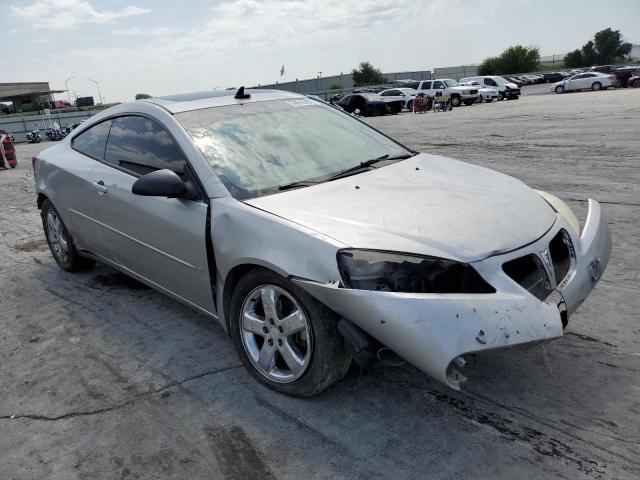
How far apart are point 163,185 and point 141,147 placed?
0.86 metres

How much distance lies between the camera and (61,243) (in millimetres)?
5105

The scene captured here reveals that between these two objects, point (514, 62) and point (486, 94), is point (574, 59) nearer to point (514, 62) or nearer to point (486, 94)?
point (514, 62)

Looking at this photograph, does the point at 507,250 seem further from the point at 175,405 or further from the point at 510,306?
the point at 175,405

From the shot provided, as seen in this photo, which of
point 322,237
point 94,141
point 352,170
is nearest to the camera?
point 322,237

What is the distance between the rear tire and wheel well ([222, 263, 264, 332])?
2480mm

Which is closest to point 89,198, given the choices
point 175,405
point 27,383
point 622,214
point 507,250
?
point 27,383

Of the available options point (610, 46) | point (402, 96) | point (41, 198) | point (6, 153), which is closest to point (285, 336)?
point (41, 198)

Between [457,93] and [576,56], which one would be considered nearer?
[457,93]

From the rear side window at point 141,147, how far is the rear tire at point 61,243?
1196 mm

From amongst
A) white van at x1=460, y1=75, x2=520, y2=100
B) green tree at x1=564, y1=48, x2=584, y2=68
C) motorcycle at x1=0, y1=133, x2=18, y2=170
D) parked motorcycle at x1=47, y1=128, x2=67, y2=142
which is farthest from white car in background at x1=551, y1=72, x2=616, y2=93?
A: green tree at x1=564, y1=48, x2=584, y2=68

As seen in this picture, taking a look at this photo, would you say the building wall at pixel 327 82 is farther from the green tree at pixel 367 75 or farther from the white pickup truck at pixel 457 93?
the white pickup truck at pixel 457 93

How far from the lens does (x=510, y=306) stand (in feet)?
7.66

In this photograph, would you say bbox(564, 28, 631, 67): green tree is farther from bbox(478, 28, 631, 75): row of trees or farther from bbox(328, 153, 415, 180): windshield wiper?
bbox(328, 153, 415, 180): windshield wiper

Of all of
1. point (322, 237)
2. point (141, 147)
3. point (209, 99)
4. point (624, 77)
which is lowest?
point (624, 77)
